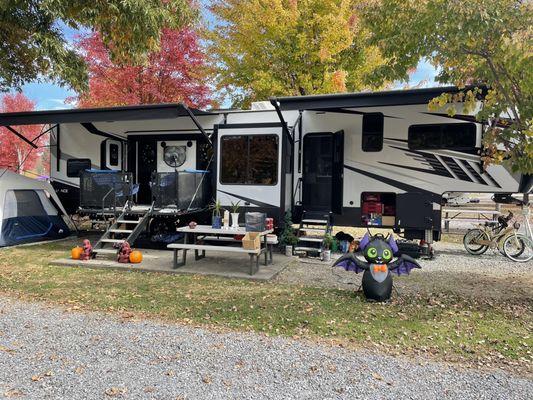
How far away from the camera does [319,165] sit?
31.1 ft

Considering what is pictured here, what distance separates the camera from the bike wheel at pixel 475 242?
979 centimetres

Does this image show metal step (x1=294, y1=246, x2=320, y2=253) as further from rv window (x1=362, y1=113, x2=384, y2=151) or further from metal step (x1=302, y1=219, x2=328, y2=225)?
rv window (x1=362, y1=113, x2=384, y2=151)

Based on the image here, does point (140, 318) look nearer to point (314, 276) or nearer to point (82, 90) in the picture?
point (314, 276)

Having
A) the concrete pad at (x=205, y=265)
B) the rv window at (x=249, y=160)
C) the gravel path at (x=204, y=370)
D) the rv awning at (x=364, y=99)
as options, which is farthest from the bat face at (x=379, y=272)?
the rv window at (x=249, y=160)

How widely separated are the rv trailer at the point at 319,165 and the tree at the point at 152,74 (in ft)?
14.3

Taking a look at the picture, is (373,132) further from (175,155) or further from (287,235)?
(175,155)

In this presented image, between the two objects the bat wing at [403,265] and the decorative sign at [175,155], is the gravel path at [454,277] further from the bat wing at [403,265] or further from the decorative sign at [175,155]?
the decorative sign at [175,155]

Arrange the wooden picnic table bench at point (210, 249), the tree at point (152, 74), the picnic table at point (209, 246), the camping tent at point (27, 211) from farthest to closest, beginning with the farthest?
the tree at point (152, 74)
the camping tent at point (27, 211)
the picnic table at point (209, 246)
the wooden picnic table bench at point (210, 249)

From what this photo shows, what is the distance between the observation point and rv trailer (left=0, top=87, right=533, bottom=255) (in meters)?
8.45

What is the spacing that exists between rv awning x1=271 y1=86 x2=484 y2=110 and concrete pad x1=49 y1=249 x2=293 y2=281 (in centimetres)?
306

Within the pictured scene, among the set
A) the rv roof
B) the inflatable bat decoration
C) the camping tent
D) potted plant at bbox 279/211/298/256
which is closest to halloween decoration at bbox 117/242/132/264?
the rv roof

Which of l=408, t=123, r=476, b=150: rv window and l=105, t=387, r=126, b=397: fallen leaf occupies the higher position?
l=408, t=123, r=476, b=150: rv window

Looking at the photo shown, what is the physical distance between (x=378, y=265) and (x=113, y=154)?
330 inches

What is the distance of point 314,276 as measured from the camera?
734 centimetres
